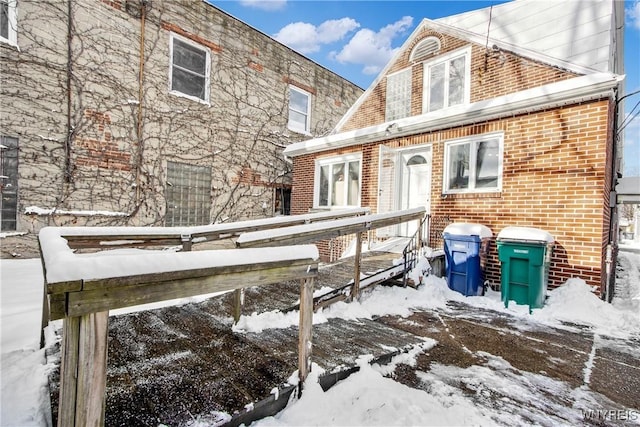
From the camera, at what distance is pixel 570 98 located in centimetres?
480

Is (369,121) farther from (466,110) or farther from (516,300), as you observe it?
(516,300)

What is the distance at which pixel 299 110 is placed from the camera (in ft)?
38.5

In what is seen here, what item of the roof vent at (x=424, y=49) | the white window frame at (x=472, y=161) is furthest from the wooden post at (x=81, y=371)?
the roof vent at (x=424, y=49)

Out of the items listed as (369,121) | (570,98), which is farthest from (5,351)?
(369,121)

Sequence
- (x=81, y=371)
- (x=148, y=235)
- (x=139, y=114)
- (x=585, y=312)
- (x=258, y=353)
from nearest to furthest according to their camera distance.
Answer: (x=81, y=371) → (x=258, y=353) → (x=148, y=235) → (x=585, y=312) → (x=139, y=114)

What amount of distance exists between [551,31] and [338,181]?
5974mm

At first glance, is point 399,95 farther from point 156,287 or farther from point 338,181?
point 156,287

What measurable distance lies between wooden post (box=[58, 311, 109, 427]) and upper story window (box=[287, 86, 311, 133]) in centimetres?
1071

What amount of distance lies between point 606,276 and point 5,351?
7.53 meters

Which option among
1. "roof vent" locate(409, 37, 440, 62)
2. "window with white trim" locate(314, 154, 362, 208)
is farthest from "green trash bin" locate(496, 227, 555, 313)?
"roof vent" locate(409, 37, 440, 62)

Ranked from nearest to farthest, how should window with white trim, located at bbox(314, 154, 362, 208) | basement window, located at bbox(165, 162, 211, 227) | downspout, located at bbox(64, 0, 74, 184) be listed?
downspout, located at bbox(64, 0, 74, 184)
window with white trim, located at bbox(314, 154, 362, 208)
basement window, located at bbox(165, 162, 211, 227)

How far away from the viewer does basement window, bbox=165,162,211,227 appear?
27.4ft

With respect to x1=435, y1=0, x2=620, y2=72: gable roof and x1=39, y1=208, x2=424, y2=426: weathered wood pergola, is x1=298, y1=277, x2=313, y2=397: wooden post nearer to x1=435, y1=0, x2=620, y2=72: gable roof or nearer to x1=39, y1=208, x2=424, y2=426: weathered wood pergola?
x1=39, y1=208, x2=424, y2=426: weathered wood pergola

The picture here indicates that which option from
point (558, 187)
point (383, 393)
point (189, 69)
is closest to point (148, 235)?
point (383, 393)
